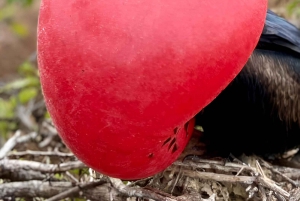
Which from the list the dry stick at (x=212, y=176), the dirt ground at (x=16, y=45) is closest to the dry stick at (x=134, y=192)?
the dry stick at (x=212, y=176)

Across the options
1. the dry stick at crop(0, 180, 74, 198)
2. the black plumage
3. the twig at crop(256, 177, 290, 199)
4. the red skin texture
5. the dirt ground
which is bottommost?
the dirt ground

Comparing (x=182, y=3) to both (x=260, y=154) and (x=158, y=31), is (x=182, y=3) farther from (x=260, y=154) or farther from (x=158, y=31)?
(x=260, y=154)

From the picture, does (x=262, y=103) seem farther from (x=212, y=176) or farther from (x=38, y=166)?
(x=38, y=166)

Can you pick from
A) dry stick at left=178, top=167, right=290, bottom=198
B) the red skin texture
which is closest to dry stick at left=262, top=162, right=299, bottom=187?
dry stick at left=178, top=167, right=290, bottom=198

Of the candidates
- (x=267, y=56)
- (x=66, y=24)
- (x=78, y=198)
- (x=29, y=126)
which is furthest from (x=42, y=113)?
(x=66, y=24)

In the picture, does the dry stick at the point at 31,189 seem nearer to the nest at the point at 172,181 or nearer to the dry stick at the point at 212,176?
the nest at the point at 172,181

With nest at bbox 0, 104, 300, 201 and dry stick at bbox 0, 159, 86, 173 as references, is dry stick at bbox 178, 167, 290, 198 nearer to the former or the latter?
nest at bbox 0, 104, 300, 201

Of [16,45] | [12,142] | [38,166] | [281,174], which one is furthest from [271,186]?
[16,45]
